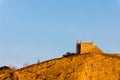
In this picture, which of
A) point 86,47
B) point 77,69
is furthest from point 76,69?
point 86,47

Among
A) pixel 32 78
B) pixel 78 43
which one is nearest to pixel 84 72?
pixel 32 78

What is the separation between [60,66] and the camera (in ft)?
175

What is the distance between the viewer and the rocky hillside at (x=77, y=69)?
52.6m

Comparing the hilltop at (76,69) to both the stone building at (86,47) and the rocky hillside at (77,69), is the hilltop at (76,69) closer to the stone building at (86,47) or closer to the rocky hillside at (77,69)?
the rocky hillside at (77,69)

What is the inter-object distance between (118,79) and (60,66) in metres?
5.92

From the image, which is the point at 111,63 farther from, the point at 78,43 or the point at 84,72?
the point at 78,43

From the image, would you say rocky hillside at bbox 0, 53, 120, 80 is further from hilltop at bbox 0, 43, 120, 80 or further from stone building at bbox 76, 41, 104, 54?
stone building at bbox 76, 41, 104, 54

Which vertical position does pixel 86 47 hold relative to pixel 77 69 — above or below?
above

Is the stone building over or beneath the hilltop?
over

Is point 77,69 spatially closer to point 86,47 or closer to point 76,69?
point 76,69

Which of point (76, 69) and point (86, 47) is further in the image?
point (86, 47)

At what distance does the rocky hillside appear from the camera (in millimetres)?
52594

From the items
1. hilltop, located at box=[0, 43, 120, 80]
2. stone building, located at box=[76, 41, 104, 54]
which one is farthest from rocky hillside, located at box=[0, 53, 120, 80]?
stone building, located at box=[76, 41, 104, 54]

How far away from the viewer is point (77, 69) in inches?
2072
